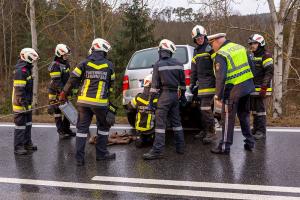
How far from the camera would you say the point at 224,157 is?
5449 millimetres

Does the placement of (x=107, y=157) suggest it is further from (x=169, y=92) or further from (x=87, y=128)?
(x=169, y=92)

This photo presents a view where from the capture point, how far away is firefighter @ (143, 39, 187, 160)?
220 inches

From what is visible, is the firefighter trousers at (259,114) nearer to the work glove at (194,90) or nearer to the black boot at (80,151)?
the work glove at (194,90)

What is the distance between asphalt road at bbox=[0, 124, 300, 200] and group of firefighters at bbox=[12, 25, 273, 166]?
262 millimetres

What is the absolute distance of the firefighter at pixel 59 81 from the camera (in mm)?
7195

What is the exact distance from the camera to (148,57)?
297 inches

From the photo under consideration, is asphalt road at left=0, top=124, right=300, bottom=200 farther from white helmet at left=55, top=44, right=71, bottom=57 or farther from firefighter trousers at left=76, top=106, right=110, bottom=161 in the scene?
white helmet at left=55, top=44, right=71, bottom=57

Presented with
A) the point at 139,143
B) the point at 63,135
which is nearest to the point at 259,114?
the point at 139,143

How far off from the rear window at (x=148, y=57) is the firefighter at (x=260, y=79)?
1.31m

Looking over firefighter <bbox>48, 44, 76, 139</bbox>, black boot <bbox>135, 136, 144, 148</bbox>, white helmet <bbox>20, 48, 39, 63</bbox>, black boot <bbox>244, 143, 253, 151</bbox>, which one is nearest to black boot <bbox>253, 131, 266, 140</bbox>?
black boot <bbox>244, 143, 253, 151</bbox>

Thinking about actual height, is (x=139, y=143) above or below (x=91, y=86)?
below

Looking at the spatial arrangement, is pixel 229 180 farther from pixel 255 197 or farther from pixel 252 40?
pixel 252 40

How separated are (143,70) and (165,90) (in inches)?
61.2

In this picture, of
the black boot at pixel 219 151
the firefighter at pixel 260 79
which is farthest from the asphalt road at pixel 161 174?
the firefighter at pixel 260 79
